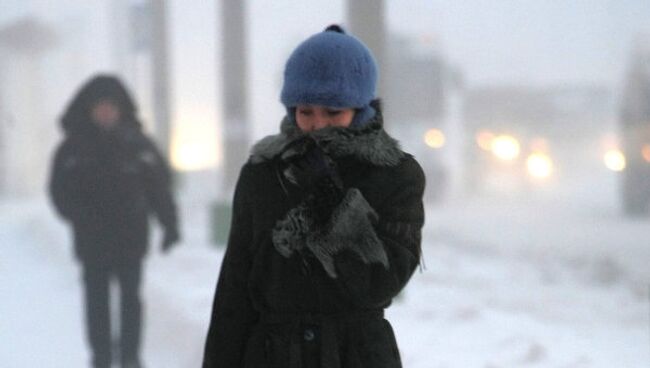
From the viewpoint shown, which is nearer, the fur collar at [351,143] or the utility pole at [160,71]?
the fur collar at [351,143]

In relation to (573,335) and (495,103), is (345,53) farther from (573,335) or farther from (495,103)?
(495,103)

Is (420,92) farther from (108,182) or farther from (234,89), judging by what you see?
(108,182)

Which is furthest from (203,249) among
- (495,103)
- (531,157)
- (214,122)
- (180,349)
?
(531,157)

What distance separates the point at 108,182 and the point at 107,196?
3.0 inches

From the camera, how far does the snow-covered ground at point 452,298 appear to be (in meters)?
3.72

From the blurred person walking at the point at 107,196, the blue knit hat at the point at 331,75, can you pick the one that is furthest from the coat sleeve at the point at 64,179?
the blue knit hat at the point at 331,75

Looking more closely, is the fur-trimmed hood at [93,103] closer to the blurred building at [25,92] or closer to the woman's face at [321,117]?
the blurred building at [25,92]

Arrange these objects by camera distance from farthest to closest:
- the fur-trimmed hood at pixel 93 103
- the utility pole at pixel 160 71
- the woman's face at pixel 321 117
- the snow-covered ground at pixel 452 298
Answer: the utility pole at pixel 160 71 → the snow-covered ground at pixel 452 298 → the fur-trimmed hood at pixel 93 103 → the woman's face at pixel 321 117

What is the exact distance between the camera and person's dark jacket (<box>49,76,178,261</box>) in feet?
11.4

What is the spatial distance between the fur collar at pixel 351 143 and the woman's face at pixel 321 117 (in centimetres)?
2

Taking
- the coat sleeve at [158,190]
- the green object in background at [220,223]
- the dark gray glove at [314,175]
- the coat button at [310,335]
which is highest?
the dark gray glove at [314,175]

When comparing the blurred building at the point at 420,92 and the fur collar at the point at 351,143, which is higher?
the fur collar at the point at 351,143

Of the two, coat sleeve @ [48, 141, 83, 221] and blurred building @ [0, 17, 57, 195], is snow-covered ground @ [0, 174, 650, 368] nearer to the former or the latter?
blurred building @ [0, 17, 57, 195]

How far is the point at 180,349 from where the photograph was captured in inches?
163
